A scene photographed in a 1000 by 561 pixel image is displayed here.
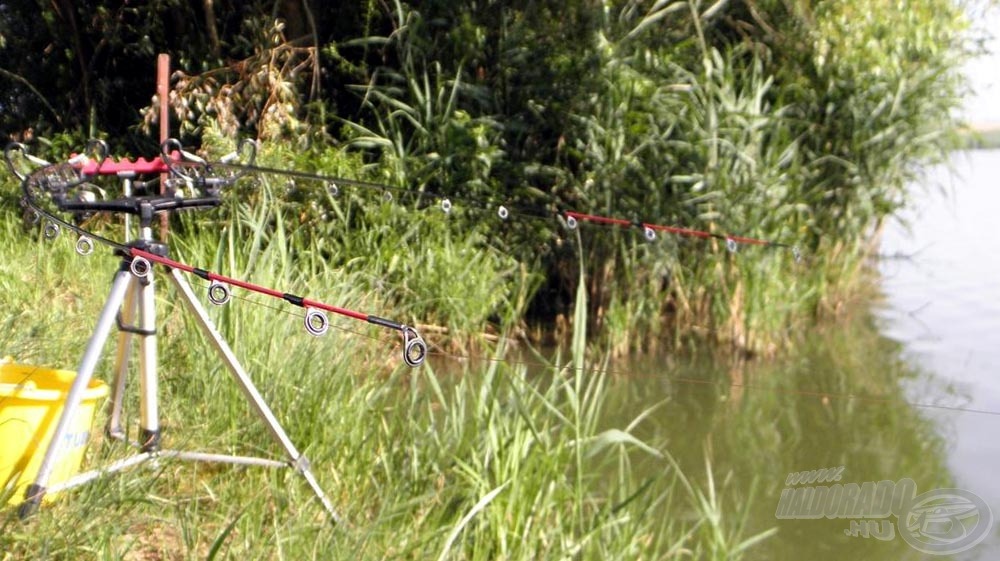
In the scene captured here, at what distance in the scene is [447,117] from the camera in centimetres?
775

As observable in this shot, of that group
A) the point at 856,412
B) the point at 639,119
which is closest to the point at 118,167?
the point at 856,412

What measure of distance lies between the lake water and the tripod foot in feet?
6.15

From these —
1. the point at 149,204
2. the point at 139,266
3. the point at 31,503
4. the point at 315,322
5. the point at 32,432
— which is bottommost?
the point at 31,503

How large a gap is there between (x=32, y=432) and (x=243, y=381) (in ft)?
1.83

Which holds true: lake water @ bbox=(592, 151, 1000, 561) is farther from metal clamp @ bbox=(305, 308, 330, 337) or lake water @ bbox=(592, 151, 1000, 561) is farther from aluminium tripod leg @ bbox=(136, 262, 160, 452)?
aluminium tripod leg @ bbox=(136, 262, 160, 452)

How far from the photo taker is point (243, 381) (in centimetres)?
327

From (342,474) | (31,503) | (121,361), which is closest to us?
(31,503)

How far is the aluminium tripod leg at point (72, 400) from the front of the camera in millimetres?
2922

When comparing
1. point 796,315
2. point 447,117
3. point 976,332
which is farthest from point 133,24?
point 976,332

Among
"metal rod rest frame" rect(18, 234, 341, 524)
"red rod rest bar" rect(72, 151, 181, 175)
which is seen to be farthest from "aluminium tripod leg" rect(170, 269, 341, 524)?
"red rod rest bar" rect(72, 151, 181, 175)

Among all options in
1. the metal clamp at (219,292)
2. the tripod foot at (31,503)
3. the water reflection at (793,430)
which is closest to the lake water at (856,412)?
the water reflection at (793,430)

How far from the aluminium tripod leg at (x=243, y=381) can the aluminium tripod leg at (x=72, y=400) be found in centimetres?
18

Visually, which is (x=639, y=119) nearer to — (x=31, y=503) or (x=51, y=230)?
(x=51, y=230)

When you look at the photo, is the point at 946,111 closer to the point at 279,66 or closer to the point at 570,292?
the point at 570,292
